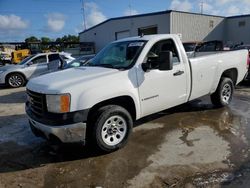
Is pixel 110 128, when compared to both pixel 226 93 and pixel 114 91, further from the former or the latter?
pixel 226 93

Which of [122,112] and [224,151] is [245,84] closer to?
[224,151]

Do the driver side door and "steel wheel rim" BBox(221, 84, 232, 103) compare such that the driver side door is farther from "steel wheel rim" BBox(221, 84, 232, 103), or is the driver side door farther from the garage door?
the garage door

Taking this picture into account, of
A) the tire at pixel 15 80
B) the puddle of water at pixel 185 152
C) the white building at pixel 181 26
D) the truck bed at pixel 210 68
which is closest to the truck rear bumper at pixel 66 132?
the puddle of water at pixel 185 152

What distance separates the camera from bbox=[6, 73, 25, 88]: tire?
12820 mm

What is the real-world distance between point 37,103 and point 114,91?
1257 mm

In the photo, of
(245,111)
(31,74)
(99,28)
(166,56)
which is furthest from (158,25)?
(166,56)

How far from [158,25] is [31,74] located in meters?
17.4

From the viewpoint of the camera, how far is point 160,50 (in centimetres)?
532

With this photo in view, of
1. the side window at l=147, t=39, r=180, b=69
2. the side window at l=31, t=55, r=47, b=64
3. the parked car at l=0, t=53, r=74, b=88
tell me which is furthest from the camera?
the side window at l=31, t=55, r=47, b=64

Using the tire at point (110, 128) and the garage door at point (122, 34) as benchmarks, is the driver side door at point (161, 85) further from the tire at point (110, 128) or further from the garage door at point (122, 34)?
the garage door at point (122, 34)

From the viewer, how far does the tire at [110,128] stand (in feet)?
13.8

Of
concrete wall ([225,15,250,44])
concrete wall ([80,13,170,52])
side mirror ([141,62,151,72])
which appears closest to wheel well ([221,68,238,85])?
side mirror ([141,62,151,72])

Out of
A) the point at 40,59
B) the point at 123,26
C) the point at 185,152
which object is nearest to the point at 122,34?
the point at 123,26

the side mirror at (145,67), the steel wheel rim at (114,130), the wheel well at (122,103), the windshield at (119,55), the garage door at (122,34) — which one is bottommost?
the steel wheel rim at (114,130)
